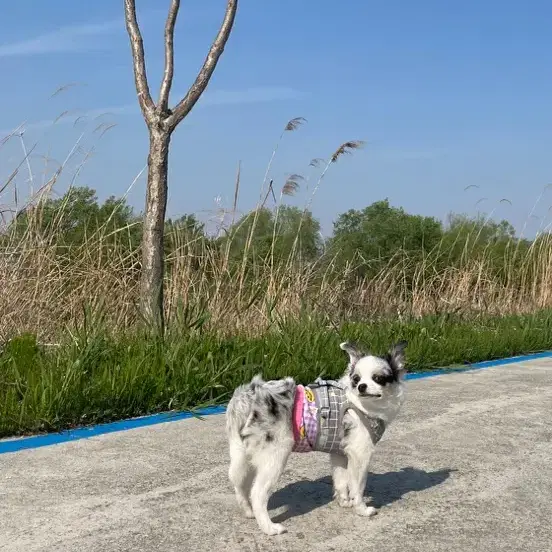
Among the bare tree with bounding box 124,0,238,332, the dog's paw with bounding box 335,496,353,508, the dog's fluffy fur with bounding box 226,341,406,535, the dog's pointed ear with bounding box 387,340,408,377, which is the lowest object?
the dog's paw with bounding box 335,496,353,508

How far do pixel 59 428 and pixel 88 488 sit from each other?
1200mm

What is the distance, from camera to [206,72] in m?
8.13

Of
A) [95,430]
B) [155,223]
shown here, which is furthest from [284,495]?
[155,223]

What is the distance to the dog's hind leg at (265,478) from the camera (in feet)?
12.5

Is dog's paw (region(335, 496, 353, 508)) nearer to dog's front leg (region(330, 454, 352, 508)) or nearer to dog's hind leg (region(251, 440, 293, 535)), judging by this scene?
dog's front leg (region(330, 454, 352, 508))

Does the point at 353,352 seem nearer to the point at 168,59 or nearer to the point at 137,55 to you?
the point at 168,59

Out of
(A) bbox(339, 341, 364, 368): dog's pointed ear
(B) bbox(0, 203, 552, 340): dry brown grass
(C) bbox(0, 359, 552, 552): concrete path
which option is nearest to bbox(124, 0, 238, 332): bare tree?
(B) bbox(0, 203, 552, 340): dry brown grass

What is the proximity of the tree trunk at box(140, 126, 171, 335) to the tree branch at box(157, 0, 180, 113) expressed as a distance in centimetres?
30

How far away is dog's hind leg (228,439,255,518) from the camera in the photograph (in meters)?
3.82

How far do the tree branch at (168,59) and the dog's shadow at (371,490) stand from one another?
447cm

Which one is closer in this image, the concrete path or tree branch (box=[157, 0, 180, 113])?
the concrete path

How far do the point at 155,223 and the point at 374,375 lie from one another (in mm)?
4081

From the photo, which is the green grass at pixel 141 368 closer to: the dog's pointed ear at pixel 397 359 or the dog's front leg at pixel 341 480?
the dog's front leg at pixel 341 480

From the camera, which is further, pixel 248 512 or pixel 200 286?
pixel 200 286
